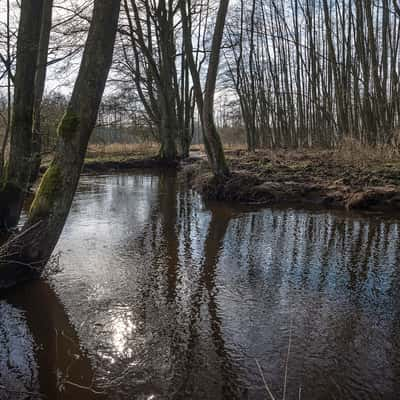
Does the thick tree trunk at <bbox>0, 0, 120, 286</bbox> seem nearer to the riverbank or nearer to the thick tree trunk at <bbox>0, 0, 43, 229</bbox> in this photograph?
the thick tree trunk at <bbox>0, 0, 43, 229</bbox>

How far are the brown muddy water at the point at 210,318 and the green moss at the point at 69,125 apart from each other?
141 cm

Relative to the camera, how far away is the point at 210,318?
296cm

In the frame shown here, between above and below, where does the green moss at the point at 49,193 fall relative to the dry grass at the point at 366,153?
below

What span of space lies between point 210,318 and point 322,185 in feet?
17.5

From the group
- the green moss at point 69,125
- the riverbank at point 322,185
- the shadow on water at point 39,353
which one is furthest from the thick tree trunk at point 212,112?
the shadow on water at point 39,353

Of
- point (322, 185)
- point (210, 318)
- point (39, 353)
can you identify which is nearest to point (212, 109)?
point (322, 185)

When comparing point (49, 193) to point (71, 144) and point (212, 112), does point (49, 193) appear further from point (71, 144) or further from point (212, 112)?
point (212, 112)

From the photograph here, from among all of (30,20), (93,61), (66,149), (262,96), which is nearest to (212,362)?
(66,149)

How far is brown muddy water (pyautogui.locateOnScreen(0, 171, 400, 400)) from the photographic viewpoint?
2205 millimetres

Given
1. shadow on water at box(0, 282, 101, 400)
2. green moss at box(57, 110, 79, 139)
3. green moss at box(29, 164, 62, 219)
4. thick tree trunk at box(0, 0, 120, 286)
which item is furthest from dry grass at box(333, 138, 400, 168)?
shadow on water at box(0, 282, 101, 400)

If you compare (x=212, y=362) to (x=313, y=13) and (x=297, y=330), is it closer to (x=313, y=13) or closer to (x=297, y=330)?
(x=297, y=330)

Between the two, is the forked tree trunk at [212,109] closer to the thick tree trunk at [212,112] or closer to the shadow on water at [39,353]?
the thick tree trunk at [212,112]

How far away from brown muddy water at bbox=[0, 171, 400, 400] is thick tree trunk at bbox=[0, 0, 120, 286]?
0.39m

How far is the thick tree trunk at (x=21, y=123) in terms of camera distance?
4.86 meters
